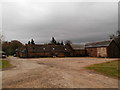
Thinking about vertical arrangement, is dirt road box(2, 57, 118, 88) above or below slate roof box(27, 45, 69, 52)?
below

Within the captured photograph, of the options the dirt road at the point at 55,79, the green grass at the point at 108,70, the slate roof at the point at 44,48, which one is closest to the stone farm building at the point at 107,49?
the slate roof at the point at 44,48

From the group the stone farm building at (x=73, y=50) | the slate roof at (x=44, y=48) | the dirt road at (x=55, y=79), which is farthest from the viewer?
the slate roof at (x=44, y=48)

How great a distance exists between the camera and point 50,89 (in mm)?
7867

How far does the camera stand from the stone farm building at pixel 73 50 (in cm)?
5119

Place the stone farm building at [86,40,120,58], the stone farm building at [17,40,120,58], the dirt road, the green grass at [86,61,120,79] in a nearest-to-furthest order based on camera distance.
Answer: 1. the dirt road
2. the green grass at [86,61,120,79]
3. the stone farm building at [86,40,120,58]
4. the stone farm building at [17,40,120,58]

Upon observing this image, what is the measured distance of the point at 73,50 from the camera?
60625 mm

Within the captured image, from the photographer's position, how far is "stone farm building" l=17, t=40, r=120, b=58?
51.2 metres

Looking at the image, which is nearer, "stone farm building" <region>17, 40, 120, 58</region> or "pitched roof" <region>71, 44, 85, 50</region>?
"stone farm building" <region>17, 40, 120, 58</region>

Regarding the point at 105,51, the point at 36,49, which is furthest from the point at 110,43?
the point at 36,49

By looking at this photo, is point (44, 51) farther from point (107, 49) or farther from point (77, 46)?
point (107, 49)

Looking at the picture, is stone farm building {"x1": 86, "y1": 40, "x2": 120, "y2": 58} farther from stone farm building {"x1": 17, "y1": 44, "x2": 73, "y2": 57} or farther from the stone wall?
stone farm building {"x1": 17, "y1": 44, "x2": 73, "y2": 57}

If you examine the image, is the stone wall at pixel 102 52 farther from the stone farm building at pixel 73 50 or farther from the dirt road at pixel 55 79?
the dirt road at pixel 55 79

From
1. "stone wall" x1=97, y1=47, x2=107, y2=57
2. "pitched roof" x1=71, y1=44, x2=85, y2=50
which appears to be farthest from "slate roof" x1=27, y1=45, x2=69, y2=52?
"stone wall" x1=97, y1=47, x2=107, y2=57

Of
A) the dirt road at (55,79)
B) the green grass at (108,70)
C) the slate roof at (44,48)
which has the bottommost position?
the green grass at (108,70)
